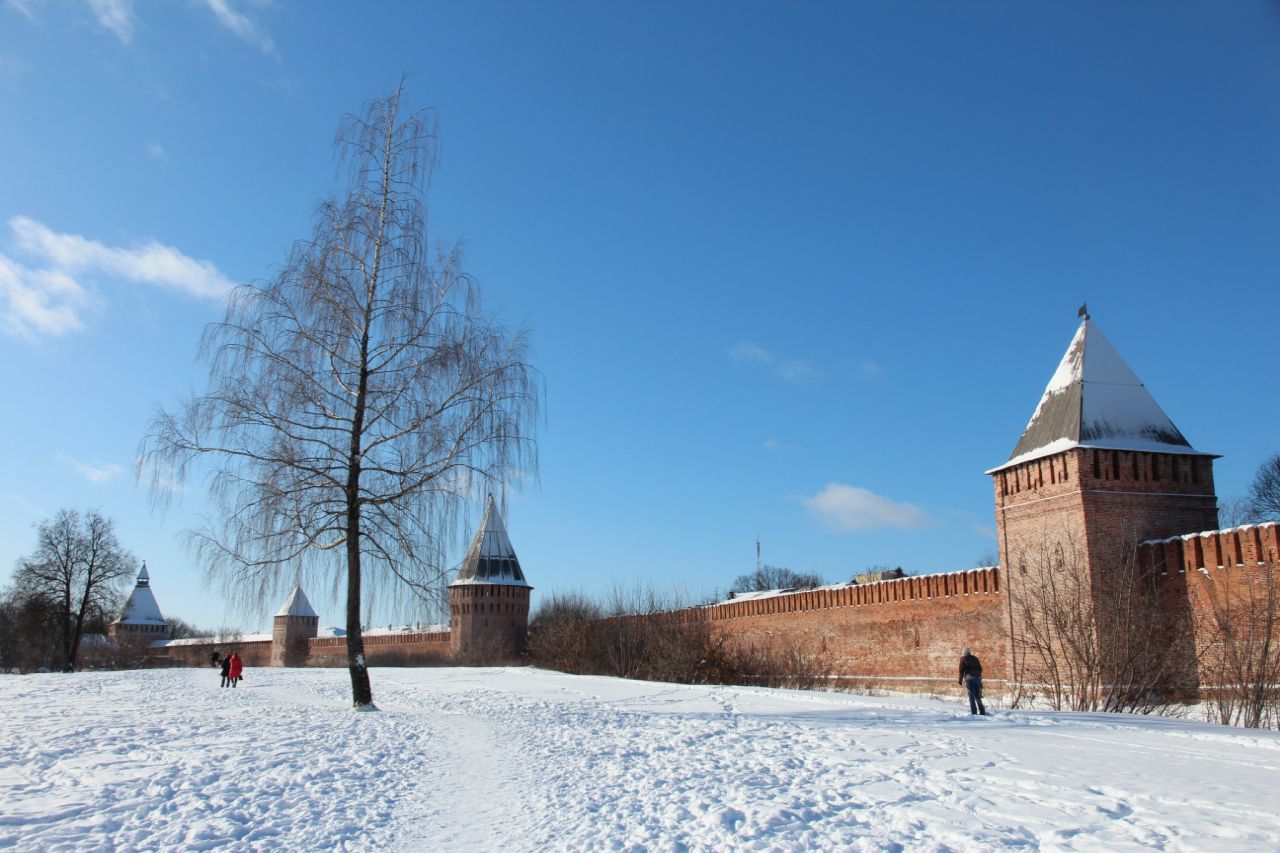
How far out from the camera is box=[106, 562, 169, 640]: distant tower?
56.7 metres

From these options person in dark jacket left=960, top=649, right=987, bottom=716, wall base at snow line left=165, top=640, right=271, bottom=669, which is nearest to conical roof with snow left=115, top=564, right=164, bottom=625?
wall base at snow line left=165, top=640, right=271, bottom=669

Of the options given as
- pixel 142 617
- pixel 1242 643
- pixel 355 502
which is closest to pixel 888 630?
→ pixel 1242 643

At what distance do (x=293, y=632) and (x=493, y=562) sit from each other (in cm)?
1717

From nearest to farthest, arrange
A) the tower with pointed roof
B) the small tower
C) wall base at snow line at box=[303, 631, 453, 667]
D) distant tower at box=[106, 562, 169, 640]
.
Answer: the tower with pointed roof
wall base at snow line at box=[303, 631, 453, 667]
the small tower
distant tower at box=[106, 562, 169, 640]

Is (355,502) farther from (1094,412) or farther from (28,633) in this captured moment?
(28,633)

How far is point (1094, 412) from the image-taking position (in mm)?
17641

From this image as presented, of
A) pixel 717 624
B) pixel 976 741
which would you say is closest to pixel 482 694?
pixel 976 741

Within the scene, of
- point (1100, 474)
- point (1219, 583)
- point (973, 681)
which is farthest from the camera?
point (1100, 474)

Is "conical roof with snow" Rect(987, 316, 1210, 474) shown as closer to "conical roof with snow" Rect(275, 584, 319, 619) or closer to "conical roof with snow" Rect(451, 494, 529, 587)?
"conical roof with snow" Rect(451, 494, 529, 587)

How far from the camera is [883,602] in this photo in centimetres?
2267

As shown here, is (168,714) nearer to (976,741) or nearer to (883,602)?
(976,741)

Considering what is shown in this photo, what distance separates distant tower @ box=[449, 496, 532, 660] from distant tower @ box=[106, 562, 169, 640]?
3190 cm

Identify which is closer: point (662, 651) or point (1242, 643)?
point (1242, 643)

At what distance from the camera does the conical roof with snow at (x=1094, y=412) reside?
56.7 feet
